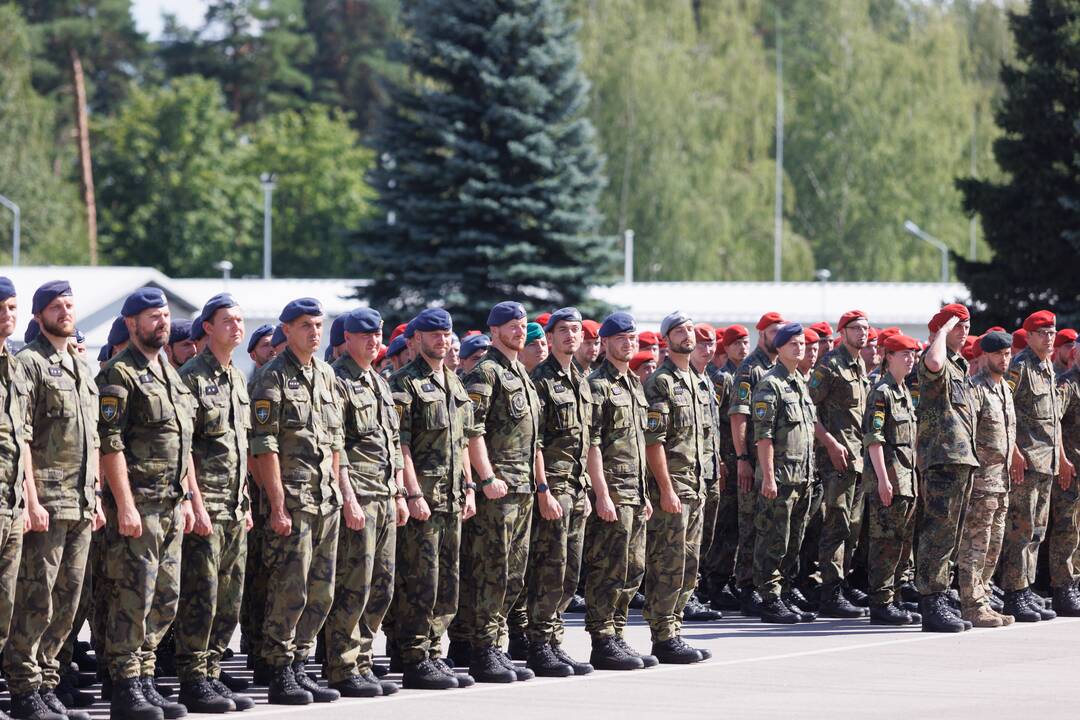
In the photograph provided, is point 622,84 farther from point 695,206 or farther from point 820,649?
point 820,649

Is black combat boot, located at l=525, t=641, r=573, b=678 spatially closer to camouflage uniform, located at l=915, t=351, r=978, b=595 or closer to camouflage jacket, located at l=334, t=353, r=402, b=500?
camouflage jacket, located at l=334, t=353, r=402, b=500

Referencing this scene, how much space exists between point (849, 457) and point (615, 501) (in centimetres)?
373

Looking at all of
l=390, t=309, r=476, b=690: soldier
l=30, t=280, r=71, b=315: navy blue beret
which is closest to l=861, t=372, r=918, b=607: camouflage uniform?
l=390, t=309, r=476, b=690: soldier

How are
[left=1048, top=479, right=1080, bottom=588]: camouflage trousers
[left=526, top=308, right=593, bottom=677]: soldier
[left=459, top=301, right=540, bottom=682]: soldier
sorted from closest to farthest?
[left=459, top=301, right=540, bottom=682]: soldier → [left=526, top=308, right=593, bottom=677]: soldier → [left=1048, top=479, right=1080, bottom=588]: camouflage trousers

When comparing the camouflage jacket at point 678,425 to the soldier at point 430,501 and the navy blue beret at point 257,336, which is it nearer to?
the soldier at point 430,501

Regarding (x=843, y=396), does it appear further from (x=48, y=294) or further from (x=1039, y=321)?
(x=48, y=294)

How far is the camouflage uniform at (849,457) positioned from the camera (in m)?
14.0

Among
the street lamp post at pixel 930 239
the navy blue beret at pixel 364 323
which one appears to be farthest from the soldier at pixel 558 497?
the street lamp post at pixel 930 239

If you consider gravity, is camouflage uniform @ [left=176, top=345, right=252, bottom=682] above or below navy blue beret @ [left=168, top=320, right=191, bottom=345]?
below

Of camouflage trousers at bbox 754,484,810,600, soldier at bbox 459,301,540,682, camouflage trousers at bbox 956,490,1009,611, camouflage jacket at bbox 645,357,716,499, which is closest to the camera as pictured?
soldier at bbox 459,301,540,682

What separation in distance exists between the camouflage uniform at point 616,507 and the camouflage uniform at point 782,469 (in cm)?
272

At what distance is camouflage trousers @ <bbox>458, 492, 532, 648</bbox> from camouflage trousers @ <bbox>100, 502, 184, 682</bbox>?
1980 millimetres

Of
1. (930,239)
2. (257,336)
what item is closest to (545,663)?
(257,336)

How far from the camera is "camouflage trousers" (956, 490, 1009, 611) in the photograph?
13.0m
